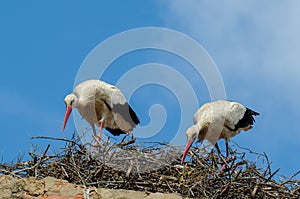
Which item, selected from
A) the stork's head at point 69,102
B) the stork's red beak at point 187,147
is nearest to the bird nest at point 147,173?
the stork's red beak at point 187,147

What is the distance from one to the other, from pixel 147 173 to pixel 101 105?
257 cm

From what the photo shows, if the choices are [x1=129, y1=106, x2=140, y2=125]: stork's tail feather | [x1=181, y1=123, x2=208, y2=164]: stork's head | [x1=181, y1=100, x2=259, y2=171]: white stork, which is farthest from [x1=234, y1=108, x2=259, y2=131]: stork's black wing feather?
[x1=129, y1=106, x2=140, y2=125]: stork's tail feather

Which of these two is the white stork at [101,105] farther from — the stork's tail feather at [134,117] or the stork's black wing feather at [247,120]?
the stork's black wing feather at [247,120]

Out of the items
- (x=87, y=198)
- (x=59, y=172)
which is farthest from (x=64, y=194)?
(x=59, y=172)

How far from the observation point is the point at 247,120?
26.9 ft

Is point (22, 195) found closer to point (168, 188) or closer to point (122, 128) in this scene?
point (168, 188)

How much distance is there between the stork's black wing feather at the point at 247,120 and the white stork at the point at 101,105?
44.6 inches

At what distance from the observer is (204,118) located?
7816 millimetres

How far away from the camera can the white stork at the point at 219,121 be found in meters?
7.82

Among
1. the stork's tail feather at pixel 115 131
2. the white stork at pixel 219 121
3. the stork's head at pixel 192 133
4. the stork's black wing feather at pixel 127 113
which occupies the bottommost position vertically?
the stork's head at pixel 192 133

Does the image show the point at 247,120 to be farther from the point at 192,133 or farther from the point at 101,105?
the point at 101,105

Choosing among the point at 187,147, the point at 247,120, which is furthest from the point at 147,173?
the point at 247,120

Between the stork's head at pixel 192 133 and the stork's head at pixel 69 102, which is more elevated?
the stork's head at pixel 69 102

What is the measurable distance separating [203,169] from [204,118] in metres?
1.98
